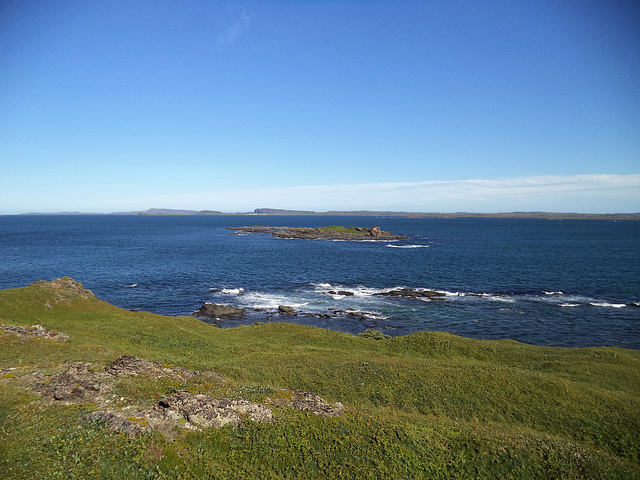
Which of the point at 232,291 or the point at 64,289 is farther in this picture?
the point at 232,291

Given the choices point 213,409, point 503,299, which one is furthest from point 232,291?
point 503,299

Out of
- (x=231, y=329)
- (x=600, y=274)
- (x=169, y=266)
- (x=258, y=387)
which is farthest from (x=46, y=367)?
(x=600, y=274)

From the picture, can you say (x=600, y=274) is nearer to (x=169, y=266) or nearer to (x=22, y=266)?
→ (x=169, y=266)

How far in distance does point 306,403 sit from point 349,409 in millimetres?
3293

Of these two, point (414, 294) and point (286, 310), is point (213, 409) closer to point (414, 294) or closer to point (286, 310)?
point (286, 310)

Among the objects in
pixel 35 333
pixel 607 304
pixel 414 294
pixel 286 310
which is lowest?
pixel 286 310

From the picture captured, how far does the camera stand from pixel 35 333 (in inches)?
1460

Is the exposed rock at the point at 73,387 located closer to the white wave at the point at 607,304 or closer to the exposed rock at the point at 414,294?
the exposed rock at the point at 414,294

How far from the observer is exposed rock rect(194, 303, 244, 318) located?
6369 cm

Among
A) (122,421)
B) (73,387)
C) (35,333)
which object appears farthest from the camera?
(35,333)

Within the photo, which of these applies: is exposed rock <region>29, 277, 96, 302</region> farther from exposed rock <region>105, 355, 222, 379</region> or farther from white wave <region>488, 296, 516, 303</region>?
white wave <region>488, 296, 516, 303</region>

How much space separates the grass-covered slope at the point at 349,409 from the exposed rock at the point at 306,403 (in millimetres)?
747

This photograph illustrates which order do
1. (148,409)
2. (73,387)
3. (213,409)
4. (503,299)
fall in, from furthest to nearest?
(503,299) → (73,387) → (213,409) → (148,409)

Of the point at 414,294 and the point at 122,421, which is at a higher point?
the point at 122,421
